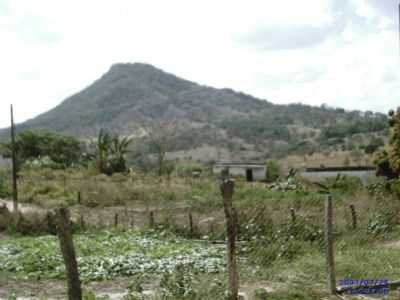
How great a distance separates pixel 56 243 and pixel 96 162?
23.1 meters

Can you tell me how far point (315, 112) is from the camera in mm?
119438

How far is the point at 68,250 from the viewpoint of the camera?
171 inches

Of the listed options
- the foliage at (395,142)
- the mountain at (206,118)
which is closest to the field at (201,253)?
the foliage at (395,142)

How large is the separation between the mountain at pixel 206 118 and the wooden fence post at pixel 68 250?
5423cm

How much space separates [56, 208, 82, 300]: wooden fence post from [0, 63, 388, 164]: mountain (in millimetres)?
54227

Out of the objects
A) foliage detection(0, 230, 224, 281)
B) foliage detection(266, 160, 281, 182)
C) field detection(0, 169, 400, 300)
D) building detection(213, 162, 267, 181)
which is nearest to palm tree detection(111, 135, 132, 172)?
building detection(213, 162, 267, 181)

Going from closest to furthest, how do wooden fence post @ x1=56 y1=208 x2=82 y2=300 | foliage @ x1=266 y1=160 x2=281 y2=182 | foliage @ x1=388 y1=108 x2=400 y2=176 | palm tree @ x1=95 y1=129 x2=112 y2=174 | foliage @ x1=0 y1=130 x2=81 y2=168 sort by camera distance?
wooden fence post @ x1=56 y1=208 x2=82 y2=300 → foliage @ x1=388 y1=108 x2=400 y2=176 → palm tree @ x1=95 y1=129 x2=112 y2=174 → foliage @ x1=266 y1=160 x2=281 y2=182 → foliage @ x1=0 y1=130 x2=81 y2=168

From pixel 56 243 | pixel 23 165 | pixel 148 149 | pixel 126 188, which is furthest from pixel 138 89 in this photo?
pixel 56 243

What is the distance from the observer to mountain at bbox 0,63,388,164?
242 feet

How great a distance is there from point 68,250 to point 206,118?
398ft

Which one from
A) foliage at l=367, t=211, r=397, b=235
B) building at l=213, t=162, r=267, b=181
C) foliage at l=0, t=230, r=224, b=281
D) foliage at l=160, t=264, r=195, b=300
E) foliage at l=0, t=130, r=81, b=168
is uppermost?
foliage at l=0, t=130, r=81, b=168

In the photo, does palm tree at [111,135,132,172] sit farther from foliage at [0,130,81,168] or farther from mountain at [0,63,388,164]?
mountain at [0,63,388,164]

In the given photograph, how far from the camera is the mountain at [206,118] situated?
73.7m

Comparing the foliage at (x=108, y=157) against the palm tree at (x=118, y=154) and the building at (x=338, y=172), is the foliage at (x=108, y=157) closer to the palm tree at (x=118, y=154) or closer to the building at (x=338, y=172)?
the palm tree at (x=118, y=154)
